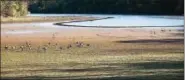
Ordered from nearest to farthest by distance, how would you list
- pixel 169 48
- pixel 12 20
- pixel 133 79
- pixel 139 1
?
pixel 133 79, pixel 139 1, pixel 169 48, pixel 12 20

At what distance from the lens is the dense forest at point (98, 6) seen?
584cm

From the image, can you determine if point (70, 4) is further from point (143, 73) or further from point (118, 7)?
point (143, 73)

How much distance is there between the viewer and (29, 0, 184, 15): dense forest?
584cm

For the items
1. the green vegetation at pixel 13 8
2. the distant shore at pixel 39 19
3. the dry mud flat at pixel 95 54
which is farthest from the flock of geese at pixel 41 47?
the green vegetation at pixel 13 8

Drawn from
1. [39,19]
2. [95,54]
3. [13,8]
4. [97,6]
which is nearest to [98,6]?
[97,6]

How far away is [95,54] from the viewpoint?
19.6 ft

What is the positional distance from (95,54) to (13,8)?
7.05 ft

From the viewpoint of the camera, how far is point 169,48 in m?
6.43

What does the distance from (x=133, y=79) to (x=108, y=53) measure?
1.90 metres

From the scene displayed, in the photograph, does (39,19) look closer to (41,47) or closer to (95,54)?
(41,47)

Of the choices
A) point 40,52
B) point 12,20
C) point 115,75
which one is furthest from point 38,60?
point 12,20

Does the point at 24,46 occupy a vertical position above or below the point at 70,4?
below

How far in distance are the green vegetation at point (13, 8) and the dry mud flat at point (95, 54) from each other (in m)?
0.23

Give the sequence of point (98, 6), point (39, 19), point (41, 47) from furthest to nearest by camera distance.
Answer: point (39, 19) < point (98, 6) < point (41, 47)
